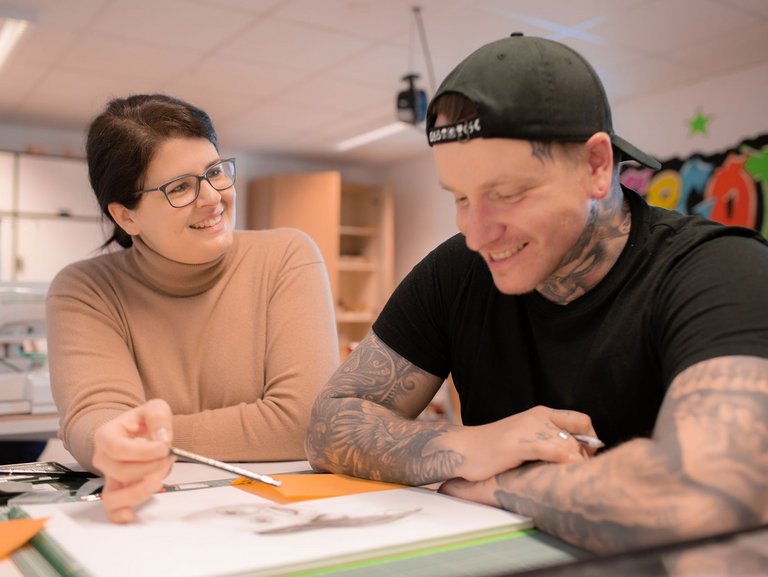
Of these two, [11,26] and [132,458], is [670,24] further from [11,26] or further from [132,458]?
[132,458]

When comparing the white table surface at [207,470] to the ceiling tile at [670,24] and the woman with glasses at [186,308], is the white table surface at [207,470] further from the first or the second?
the ceiling tile at [670,24]

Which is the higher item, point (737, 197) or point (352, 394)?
point (737, 197)

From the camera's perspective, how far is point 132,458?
33.7 inches

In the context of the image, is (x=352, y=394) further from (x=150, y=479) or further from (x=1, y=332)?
(x=1, y=332)

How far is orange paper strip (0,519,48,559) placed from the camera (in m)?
0.72

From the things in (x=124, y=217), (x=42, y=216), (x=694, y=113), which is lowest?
(x=124, y=217)

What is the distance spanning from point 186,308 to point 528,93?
0.93 meters

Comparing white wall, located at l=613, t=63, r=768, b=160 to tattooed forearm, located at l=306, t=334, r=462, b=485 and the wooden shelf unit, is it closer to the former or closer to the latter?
the wooden shelf unit

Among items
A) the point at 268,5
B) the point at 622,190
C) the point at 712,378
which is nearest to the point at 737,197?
the point at 268,5

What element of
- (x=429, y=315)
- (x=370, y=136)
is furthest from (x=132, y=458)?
(x=370, y=136)

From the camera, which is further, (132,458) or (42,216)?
(42,216)

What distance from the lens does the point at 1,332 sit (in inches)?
89.7

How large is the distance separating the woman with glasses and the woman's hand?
0.43 meters

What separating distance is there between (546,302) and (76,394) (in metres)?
0.82
